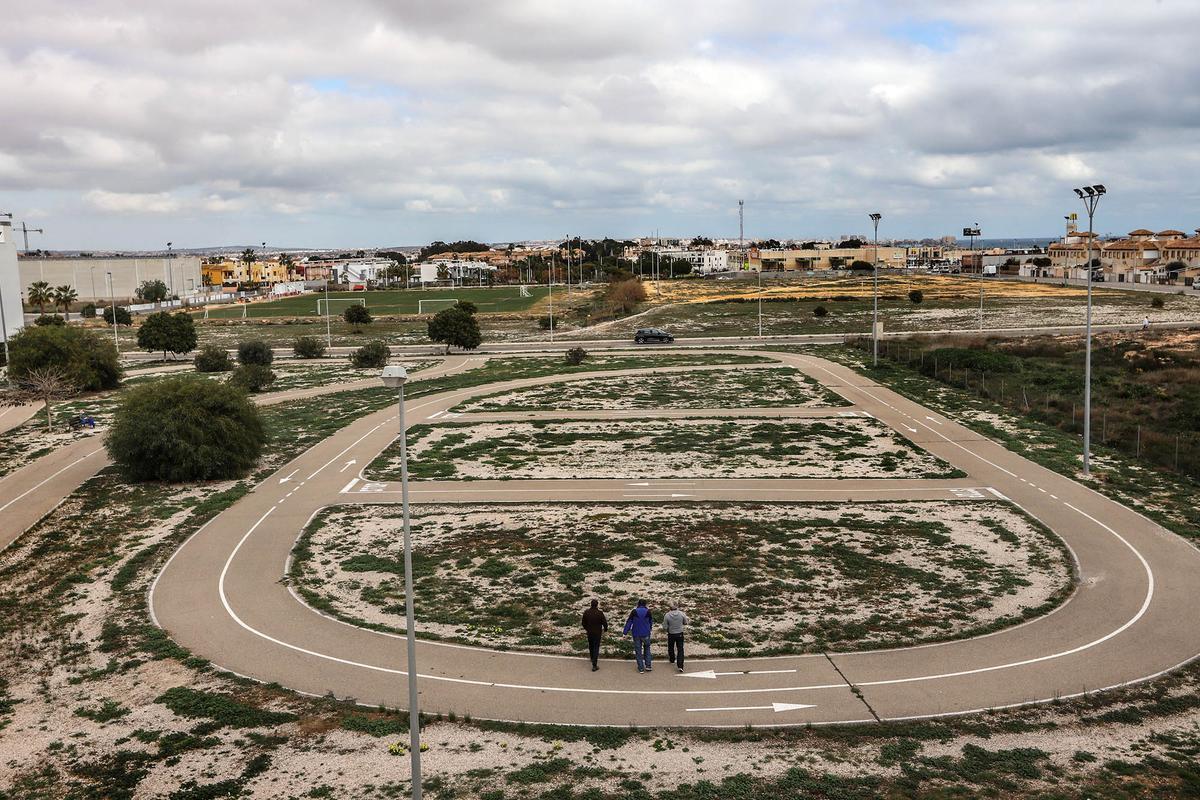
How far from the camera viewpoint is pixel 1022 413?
44531mm

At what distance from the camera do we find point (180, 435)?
1345 inches

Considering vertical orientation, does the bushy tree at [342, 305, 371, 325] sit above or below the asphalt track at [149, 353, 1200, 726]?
above

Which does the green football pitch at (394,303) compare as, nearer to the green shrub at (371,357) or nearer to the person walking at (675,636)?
the green shrub at (371,357)

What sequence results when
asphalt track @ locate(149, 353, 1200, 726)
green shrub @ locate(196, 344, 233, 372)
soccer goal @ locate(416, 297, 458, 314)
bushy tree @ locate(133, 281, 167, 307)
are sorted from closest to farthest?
asphalt track @ locate(149, 353, 1200, 726), green shrub @ locate(196, 344, 233, 372), soccer goal @ locate(416, 297, 458, 314), bushy tree @ locate(133, 281, 167, 307)

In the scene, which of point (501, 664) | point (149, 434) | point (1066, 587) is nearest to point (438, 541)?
point (501, 664)

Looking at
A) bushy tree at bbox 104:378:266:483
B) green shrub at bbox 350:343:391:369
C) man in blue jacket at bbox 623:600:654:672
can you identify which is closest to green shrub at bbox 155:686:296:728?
man in blue jacket at bbox 623:600:654:672

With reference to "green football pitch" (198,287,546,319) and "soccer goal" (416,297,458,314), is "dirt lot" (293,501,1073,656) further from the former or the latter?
"soccer goal" (416,297,458,314)

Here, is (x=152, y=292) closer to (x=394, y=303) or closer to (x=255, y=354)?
(x=394, y=303)

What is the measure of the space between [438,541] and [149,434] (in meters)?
14.3

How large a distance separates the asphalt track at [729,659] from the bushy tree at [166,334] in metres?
53.5

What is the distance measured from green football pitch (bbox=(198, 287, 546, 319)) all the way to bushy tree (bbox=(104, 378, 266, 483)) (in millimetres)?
91064

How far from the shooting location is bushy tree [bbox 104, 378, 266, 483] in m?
33.9

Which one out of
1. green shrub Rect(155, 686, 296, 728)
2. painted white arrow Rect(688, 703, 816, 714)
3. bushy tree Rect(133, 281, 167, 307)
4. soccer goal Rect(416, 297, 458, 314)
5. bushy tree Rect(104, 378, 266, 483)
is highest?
bushy tree Rect(133, 281, 167, 307)

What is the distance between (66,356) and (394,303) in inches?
3725
